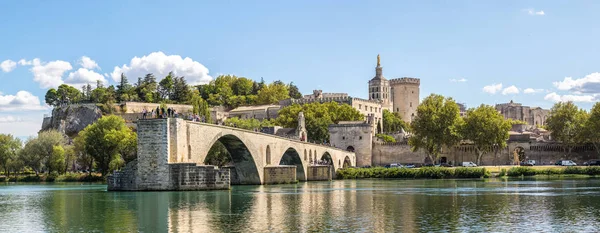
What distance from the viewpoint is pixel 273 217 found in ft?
104

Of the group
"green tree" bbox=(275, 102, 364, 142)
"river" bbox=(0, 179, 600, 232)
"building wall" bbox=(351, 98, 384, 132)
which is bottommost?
"river" bbox=(0, 179, 600, 232)

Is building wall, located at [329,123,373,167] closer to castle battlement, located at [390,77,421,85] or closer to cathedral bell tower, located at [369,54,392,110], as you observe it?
castle battlement, located at [390,77,421,85]

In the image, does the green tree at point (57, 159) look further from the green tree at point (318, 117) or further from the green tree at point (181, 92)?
the green tree at point (181, 92)

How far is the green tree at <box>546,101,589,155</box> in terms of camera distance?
88.7m

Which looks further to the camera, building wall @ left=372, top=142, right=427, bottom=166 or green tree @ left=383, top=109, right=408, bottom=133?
green tree @ left=383, top=109, right=408, bottom=133

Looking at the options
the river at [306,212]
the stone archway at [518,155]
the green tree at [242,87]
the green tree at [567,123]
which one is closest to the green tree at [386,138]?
the stone archway at [518,155]

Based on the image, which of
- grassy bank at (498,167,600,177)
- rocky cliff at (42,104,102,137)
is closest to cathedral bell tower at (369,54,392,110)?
rocky cliff at (42,104,102,137)

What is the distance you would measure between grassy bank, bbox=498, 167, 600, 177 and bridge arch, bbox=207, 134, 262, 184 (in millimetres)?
28786

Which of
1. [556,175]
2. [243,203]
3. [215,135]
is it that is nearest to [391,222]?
[243,203]

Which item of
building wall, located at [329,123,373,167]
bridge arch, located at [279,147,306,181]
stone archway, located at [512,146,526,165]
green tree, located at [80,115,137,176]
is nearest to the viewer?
bridge arch, located at [279,147,306,181]

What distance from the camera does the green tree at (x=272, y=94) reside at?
152 m

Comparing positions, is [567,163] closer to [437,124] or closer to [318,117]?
[437,124]

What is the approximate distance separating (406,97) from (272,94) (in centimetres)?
2705

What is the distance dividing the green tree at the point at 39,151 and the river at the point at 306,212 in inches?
1584
